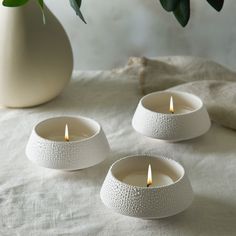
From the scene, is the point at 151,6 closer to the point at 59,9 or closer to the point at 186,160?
the point at 59,9

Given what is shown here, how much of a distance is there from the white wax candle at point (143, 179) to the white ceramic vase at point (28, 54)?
35 centimetres

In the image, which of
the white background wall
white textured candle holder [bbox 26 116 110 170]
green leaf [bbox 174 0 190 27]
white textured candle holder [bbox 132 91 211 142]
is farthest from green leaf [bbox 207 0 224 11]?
the white background wall

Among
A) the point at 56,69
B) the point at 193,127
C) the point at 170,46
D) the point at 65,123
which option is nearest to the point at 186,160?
the point at 193,127

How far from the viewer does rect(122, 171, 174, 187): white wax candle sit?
817 mm

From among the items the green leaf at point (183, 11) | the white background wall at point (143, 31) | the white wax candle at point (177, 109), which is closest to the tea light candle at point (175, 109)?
the white wax candle at point (177, 109)

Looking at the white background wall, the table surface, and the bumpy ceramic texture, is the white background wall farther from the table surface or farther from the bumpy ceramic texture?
the bumpy ceramic texture

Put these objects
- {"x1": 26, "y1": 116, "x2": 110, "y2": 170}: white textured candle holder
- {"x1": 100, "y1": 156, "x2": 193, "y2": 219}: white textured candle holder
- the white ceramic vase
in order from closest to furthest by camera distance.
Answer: {"x1": 100, "y1": 156, "x2": 193, "y2": 219}: white textured candle holder, {"x1": 26, "y1": 116, "x2": 110, "y2": 170}: white textured candle holder, the white ceramic vase

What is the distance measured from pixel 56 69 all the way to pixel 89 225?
417mm

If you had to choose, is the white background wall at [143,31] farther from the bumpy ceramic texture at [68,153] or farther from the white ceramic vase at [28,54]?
the bumpy ceramic texture at [68,153]

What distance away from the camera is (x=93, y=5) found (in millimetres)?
1498

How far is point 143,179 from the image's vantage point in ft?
2.71

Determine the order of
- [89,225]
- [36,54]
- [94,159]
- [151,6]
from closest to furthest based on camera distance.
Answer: [89,225] < [94,159] < [36,54] < [151,6]

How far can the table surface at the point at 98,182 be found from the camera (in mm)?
761

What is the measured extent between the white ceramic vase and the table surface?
0.04 m
